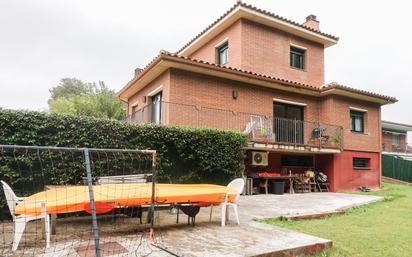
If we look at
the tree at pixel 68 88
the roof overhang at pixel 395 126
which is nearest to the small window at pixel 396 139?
the roof overhang at pixel 395 126

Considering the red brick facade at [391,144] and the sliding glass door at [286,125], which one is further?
the red brick facade at [391,144]

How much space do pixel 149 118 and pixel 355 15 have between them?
12.5 meters

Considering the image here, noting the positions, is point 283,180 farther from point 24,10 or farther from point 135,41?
point 135,41

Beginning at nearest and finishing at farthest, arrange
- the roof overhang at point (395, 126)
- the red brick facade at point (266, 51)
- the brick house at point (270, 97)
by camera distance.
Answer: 1. the brick house at point (270, 97)
2. the red brick facade at point (266, 51)
3. the roof overhang at point (395, 126)

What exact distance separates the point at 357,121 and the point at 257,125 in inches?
300

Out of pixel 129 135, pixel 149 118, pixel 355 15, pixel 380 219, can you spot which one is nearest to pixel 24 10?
pixel 149 118

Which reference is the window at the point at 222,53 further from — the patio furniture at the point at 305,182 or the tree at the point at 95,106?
the tree at the point at 95,106

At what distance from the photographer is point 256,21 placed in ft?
51.5

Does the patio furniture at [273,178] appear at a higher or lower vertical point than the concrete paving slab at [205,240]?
higher

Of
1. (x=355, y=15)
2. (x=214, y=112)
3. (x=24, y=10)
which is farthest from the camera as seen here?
(x=24, y=10)

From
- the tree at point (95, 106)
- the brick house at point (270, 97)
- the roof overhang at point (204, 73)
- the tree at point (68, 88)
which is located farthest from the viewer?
the tree at point (68, 88)

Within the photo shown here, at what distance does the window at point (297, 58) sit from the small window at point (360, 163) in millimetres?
5872

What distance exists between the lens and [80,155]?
761 centimetres

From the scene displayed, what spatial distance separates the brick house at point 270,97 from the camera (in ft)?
41.0
